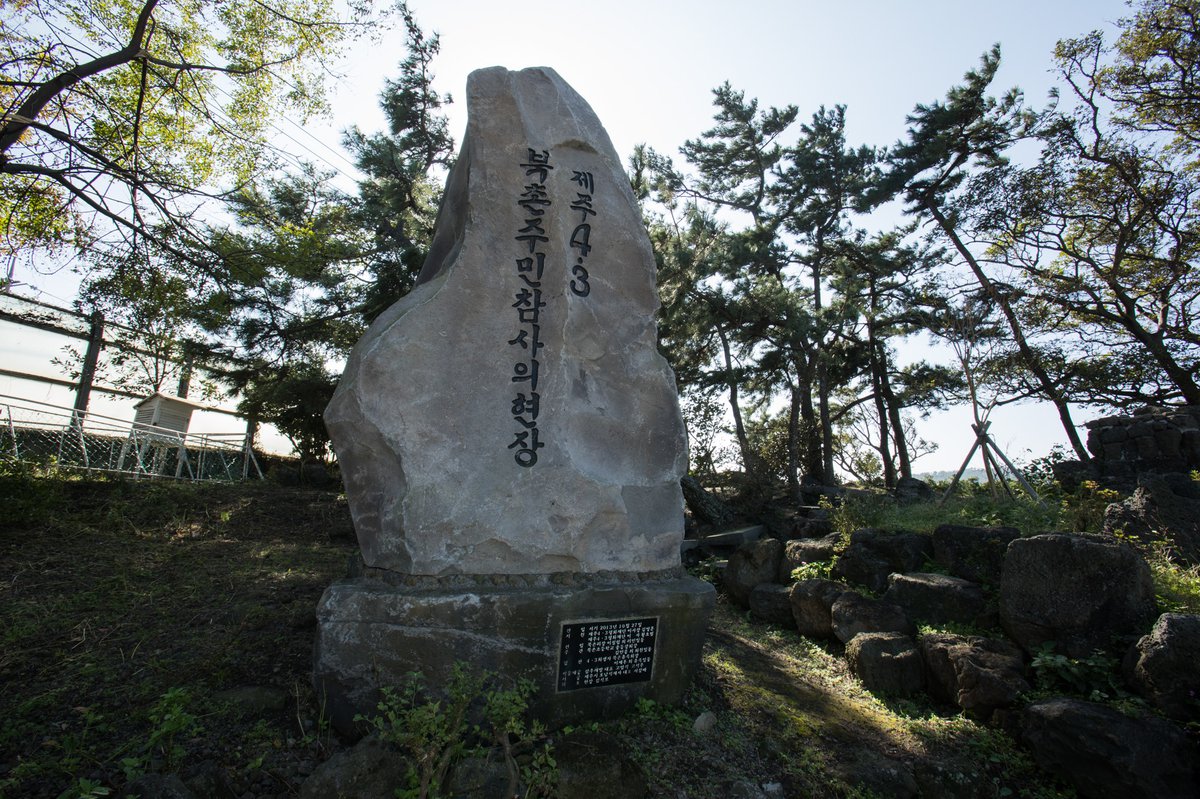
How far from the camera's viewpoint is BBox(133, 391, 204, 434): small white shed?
36.1ft

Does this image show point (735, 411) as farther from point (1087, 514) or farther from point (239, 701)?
point (239, 701)

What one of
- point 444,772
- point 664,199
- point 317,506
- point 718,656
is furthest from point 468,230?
point 664,199

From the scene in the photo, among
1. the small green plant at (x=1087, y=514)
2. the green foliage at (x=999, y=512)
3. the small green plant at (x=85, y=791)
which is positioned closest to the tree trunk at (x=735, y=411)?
the green foliage at (x=999, y=512)

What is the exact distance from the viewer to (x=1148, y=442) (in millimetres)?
8734

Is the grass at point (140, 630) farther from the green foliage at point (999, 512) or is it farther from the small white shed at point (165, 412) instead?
the green foliage at point (999, 512)

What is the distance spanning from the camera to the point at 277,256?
7.36 m

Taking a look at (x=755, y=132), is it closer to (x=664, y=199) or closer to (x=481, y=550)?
(x=664, y=199)

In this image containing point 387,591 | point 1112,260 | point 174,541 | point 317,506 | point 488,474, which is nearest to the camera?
point 387,591


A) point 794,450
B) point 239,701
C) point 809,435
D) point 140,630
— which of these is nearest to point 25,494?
point 140,630

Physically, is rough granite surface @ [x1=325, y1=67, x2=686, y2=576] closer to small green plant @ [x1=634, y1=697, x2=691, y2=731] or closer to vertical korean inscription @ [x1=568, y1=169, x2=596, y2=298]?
vertical korean inscription @ [x1=568, y1=169, x2=596, y2=298]

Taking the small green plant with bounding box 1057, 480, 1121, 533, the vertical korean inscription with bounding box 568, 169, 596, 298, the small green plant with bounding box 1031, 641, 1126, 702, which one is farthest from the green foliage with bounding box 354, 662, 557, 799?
the small green plant with bounding box 1057, 480, 1121, 533

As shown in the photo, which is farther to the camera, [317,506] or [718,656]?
[317,506]

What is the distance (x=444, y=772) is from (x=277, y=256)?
21.5ft

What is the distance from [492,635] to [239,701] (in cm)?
143
